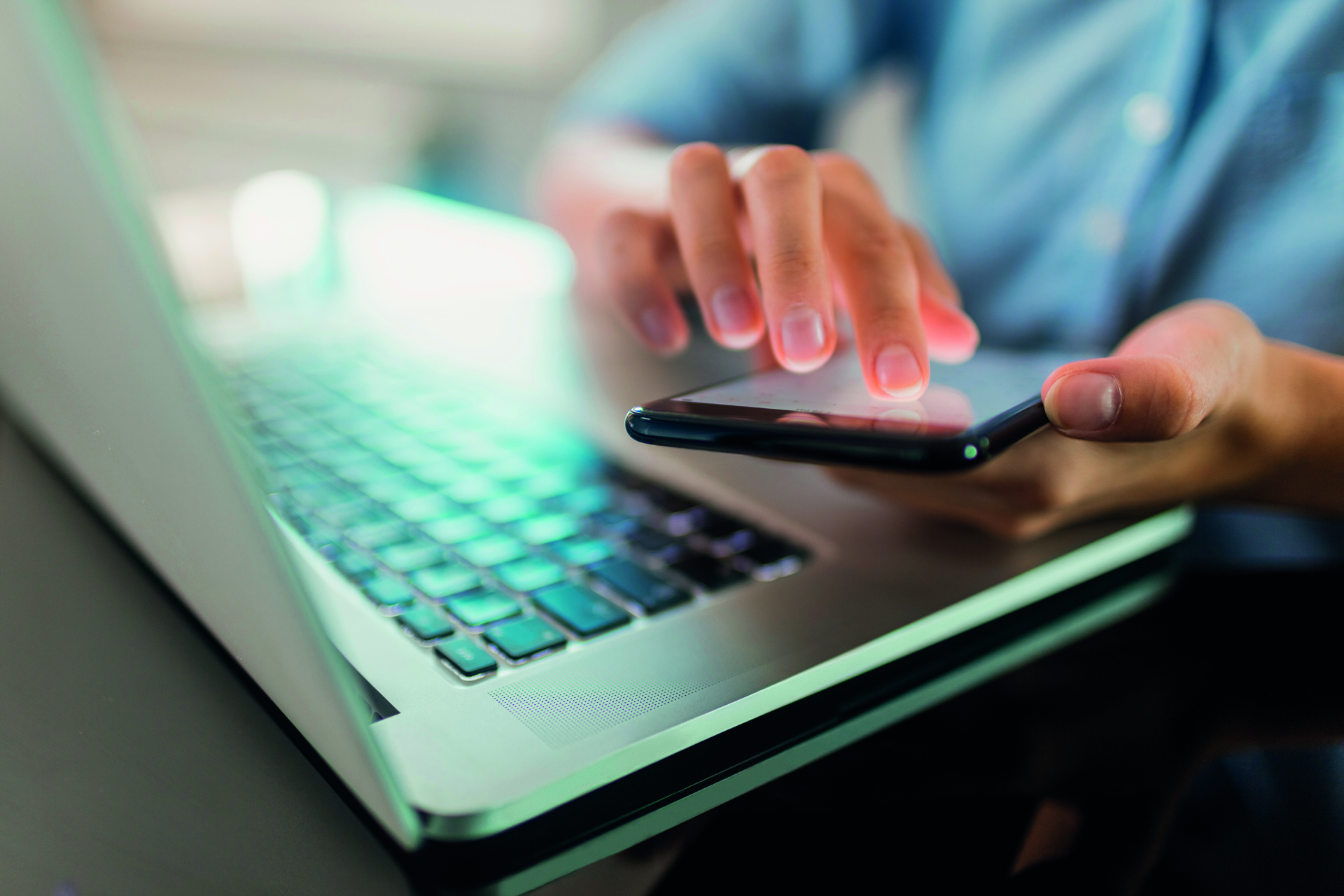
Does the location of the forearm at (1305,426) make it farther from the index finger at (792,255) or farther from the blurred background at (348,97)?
the blurred background at (348,97)

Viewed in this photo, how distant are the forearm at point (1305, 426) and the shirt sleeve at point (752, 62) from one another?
0.45 meters

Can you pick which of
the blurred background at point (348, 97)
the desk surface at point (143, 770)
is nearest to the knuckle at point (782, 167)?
the desk surface at point (143, 770)

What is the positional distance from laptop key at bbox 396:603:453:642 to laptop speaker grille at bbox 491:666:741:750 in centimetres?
3

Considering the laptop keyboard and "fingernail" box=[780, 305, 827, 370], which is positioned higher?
"fingernail" box=[780, 305, 827, 370]

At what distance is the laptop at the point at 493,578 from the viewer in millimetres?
131

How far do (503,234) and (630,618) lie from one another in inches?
34.1

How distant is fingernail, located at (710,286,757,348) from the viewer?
30 centimetres

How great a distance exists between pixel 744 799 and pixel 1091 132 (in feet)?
1.55

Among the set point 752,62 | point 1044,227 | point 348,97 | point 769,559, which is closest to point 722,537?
point 769,559

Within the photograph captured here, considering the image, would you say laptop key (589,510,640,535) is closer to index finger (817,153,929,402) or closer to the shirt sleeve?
index finger (817,153,929,402)

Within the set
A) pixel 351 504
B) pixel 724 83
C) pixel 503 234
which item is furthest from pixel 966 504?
pixel 503 234

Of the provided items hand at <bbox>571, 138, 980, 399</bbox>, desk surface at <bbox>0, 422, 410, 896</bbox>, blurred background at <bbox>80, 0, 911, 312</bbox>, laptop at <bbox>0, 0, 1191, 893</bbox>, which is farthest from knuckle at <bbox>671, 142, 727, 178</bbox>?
blurred background at <bbox>80, 0, 911, 312</bbox>

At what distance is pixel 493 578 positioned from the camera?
270 millimetres

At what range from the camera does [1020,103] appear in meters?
0.56
